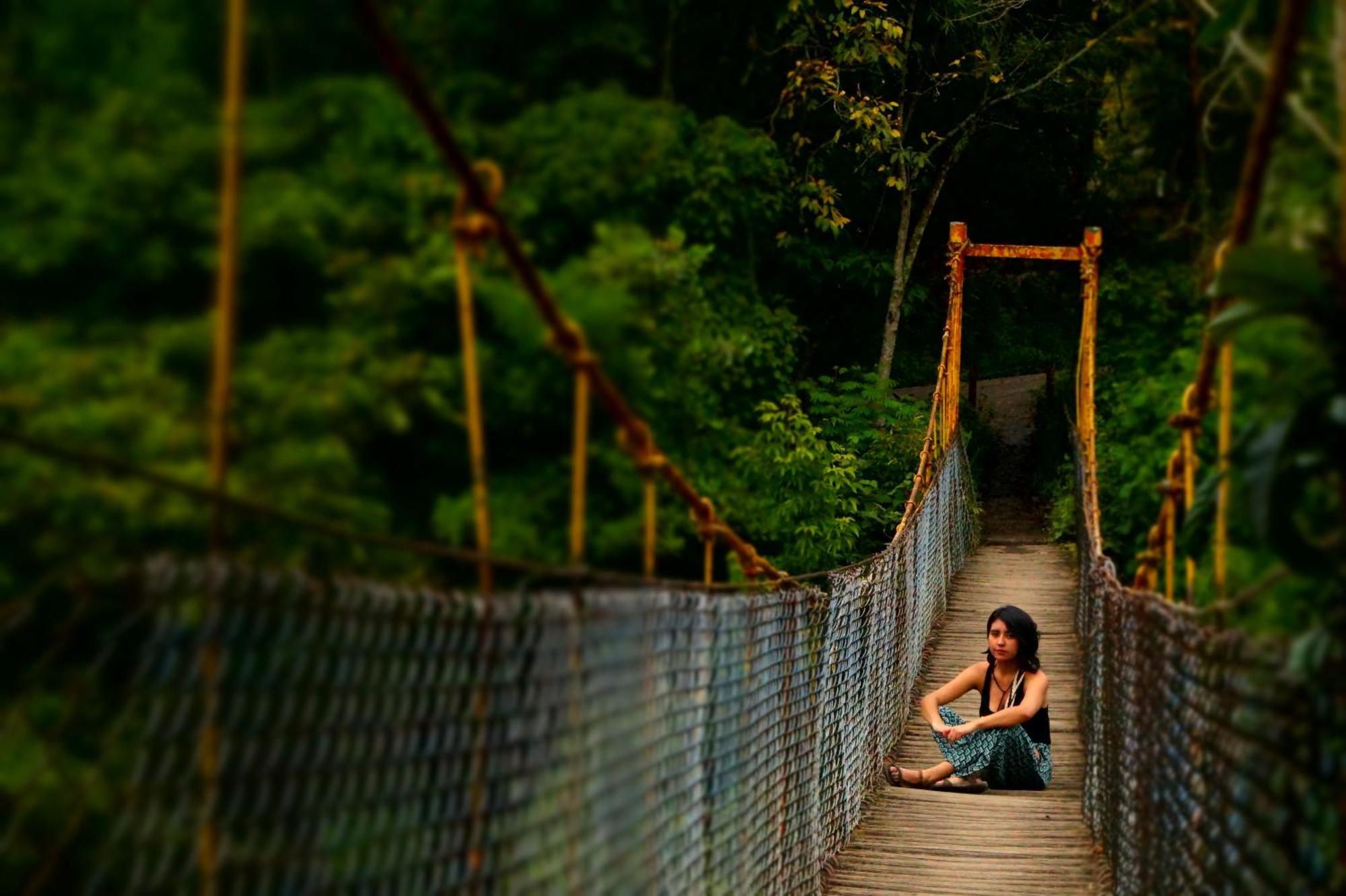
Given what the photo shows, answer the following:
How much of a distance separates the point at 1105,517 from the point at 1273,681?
6.29 metres

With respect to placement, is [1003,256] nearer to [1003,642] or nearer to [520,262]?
→ [1003,642]

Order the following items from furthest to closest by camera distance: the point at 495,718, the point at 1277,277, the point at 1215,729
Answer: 1. the point at 1215,729
2. the point at 495,718
3. the point at 1277,277

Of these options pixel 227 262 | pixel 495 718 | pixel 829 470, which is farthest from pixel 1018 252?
pixel 227 262

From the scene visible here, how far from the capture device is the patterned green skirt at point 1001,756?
5238 mm

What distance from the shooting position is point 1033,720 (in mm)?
5281

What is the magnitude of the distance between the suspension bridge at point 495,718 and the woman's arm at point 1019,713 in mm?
1420

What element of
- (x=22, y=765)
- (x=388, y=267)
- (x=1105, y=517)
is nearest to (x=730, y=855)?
(x=388, y=267)

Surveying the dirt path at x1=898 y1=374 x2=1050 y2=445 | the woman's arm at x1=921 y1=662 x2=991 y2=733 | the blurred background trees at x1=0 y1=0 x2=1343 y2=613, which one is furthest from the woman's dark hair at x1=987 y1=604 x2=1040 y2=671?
the dirt path at x1=898 y1=374 x2=1050 y2=445

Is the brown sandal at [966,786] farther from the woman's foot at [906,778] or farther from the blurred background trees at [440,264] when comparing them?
the blurred background trees at [440,264]

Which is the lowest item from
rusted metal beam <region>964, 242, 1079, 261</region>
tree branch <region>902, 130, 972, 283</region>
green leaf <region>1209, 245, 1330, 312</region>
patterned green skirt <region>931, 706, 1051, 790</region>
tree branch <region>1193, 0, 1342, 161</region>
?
patterned green skirt <region>931, 706, 1051, 790</region>

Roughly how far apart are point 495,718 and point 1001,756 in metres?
3.89

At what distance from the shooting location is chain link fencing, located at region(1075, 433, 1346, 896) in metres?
1.46

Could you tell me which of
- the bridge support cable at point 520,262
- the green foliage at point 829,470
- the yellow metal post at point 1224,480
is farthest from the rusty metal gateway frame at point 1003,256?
the bridge support cable at point 520,262

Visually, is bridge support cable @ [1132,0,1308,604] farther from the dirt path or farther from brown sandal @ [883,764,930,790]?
the dirt path
